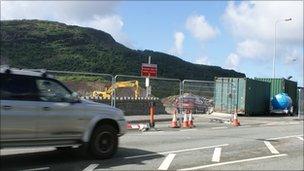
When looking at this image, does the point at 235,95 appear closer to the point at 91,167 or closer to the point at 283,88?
the point at 283,88

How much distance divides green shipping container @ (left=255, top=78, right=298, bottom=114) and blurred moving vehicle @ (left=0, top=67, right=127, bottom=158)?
29255 millimetres

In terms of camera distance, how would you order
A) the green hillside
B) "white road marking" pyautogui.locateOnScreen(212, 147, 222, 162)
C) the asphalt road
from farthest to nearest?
the green hillside → "white road marking" pyautogui.locateOnScreen(212, 147, 222, 162) → the asphalt road

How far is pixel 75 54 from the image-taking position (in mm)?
105562

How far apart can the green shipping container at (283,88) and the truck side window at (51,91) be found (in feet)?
98.7

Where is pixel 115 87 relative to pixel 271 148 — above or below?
above

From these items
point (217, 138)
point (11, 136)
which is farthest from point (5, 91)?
point (217, 138)

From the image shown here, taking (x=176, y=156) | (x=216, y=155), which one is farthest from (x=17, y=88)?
(x=216, y=155)

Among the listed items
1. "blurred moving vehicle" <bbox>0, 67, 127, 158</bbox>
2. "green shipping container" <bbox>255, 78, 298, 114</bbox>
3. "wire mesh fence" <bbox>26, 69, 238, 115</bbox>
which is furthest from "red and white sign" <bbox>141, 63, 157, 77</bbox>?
"blurred moving vehicle" <bbox>0, 67, 127, 158</bbox>

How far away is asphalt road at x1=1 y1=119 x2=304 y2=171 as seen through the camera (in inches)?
487

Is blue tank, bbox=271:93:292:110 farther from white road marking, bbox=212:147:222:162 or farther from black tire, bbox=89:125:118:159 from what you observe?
black tire, bbox=89:125:118:159

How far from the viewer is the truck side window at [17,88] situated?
1165 cm

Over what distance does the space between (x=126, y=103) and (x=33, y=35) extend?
84030 millimetres

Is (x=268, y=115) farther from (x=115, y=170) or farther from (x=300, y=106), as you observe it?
Answer: (x=115, y=170)

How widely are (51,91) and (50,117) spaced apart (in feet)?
1.91
